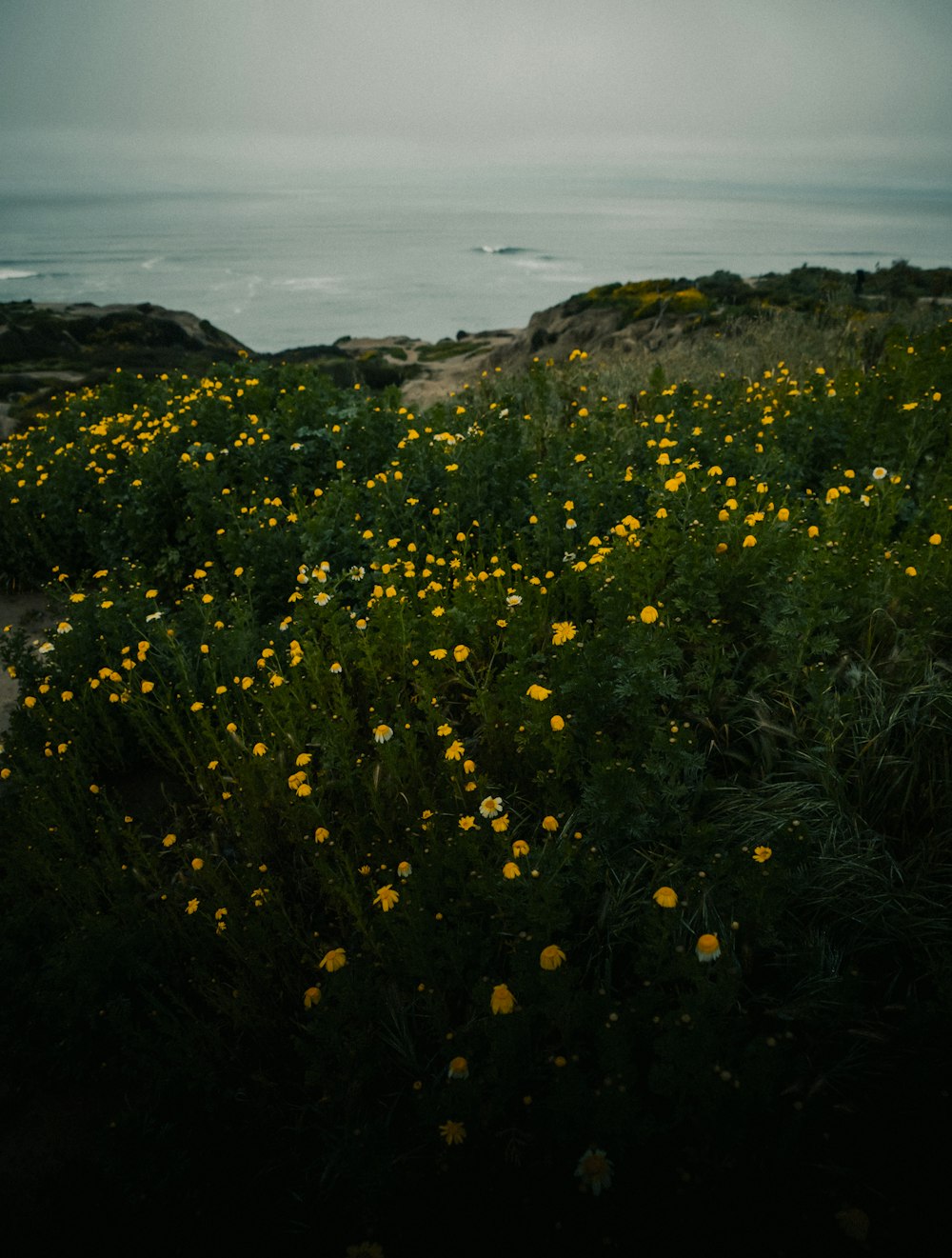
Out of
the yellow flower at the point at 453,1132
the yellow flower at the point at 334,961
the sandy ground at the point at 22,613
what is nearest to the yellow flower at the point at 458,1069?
the yellow flower at the point at 453,1132

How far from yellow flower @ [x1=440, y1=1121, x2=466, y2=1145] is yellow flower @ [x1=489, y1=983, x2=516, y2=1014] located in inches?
11.7

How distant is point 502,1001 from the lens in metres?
2.00

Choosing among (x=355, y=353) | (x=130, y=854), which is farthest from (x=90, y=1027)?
(x=355, y=353)

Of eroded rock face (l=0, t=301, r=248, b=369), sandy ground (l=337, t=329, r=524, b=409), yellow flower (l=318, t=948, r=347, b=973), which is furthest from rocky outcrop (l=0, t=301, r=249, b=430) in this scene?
yellow flower (l=318, t=948, r=347, b=973)

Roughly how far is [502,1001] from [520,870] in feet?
1.52

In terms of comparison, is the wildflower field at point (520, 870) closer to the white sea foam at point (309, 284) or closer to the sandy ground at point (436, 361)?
the sandy ground at point (436, 361)

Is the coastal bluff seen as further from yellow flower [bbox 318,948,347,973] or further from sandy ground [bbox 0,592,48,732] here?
yellow flower [bbox 318,948,347,973]

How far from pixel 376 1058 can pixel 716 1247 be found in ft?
3.42

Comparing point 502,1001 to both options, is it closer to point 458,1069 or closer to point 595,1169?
point 458,1069

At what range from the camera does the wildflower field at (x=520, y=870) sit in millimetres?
1837

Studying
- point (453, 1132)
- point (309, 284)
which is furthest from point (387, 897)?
point (309, 284)

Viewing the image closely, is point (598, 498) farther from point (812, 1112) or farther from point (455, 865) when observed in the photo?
point (812, 1112)

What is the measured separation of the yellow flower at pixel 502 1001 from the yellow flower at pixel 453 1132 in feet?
0.98

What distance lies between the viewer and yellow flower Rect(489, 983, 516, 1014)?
6.53 feet
